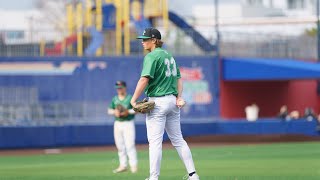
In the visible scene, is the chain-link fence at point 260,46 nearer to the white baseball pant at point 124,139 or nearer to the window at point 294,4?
the white baseball pant at point 124,139

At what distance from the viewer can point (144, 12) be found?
4341cm

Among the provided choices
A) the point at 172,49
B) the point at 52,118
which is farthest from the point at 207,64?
the point at 52,118

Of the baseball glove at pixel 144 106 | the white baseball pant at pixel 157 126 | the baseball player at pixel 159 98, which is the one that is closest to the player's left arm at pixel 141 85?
the baseball player at pixel 159 98

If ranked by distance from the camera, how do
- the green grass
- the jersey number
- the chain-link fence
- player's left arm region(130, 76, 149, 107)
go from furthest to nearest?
the chain-link fence → the green grass → the jersey number → player's left arm region(130, 76, 149, 107)

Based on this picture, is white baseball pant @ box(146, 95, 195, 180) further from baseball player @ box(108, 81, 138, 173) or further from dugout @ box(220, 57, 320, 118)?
dugout @ box(220, 57, 320, 118)

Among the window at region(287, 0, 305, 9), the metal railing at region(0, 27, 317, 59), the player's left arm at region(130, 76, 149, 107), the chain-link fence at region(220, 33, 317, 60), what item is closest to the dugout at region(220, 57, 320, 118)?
the chain-link fence at region(220, 33, 317, 60)

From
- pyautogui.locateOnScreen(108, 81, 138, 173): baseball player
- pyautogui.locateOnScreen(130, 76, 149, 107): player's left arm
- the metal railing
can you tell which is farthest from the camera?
the metal railing

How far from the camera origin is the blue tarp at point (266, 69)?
4109 centimetres

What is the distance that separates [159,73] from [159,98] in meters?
0.36

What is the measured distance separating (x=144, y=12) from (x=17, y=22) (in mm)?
27111

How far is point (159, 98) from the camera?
13148mm

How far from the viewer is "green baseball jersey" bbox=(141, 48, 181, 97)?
13.0 meters

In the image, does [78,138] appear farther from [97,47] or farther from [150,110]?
[150,110]

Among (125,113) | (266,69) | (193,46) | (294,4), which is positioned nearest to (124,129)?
(125,113)
